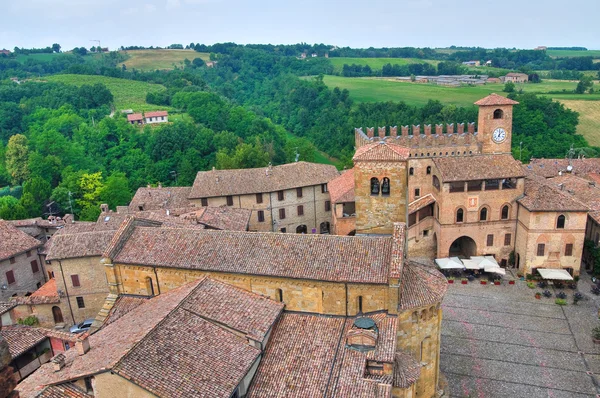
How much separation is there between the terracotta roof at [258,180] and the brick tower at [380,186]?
21715mm

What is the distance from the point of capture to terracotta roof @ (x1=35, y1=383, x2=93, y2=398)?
18734mm

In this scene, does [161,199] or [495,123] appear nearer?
[495,123]

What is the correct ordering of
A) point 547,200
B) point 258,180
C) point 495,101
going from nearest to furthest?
point 547,200, point 495,101, point 258,180

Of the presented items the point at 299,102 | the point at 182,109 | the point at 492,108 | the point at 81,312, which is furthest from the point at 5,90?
the point at 492,108

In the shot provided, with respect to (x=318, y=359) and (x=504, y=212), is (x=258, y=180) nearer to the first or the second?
(x=504, y=212)

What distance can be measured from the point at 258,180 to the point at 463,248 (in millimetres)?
23140

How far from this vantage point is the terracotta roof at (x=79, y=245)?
1321 inches

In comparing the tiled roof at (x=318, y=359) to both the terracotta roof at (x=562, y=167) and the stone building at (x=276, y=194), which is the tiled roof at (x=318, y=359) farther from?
the terracotta roof at (x=562, y=167)

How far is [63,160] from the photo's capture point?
74.1m

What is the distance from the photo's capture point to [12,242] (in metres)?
41.7

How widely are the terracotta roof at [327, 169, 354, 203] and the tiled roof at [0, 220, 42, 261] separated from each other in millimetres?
29075

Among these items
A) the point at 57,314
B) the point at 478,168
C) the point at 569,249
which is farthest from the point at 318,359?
the point at 569,249

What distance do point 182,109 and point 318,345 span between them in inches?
3655

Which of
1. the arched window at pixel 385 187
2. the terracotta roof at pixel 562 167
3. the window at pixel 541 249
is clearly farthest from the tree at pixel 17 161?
the terracotta roof at pixel 562 167
